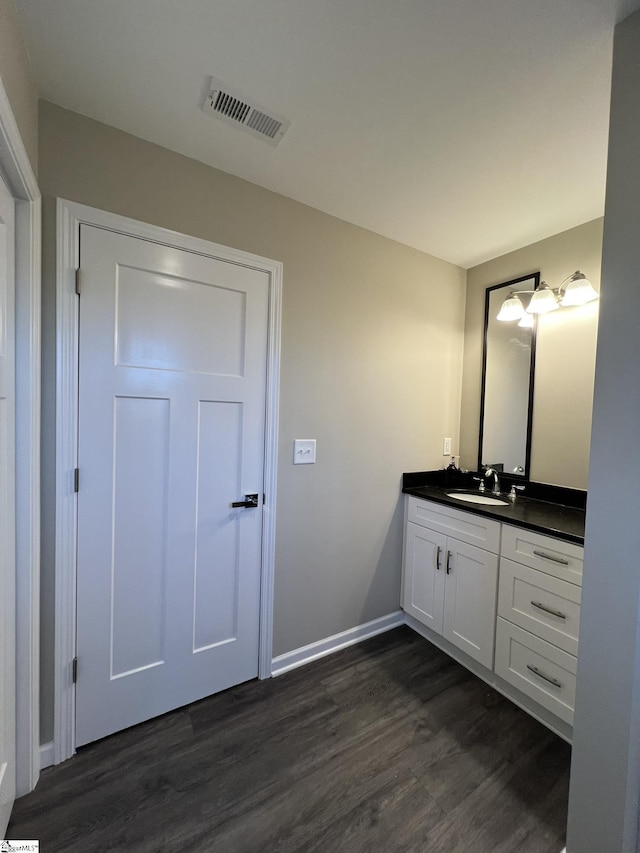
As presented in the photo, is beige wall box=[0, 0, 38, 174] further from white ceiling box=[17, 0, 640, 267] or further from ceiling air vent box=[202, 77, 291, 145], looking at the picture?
ceiling air vent box=[202, 77, 291, 145]

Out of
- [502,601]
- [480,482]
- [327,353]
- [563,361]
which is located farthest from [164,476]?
[563,361]

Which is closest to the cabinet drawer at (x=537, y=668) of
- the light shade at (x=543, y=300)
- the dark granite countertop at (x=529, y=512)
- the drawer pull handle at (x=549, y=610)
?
the drawer pull handle at (x=549, y=610)

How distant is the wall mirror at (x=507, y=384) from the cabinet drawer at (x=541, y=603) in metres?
0.77

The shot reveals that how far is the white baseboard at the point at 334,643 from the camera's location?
1.88 m

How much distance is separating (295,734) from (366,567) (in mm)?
904

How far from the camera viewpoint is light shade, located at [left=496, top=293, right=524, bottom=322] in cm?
216

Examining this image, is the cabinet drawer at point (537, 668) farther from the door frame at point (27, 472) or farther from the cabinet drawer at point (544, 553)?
the door frame at point (27, 472)

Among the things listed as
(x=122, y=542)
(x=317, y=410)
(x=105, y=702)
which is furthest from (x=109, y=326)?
(x=105, y=702)

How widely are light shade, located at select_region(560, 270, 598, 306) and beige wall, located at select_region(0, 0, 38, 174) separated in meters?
2.43

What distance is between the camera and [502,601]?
1.72 meters

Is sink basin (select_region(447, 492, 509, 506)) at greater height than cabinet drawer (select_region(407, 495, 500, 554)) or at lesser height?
greater

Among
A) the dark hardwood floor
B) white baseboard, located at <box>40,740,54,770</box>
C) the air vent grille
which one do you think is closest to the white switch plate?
the dark hardwood floor

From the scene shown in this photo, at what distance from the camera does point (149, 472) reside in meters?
1.49

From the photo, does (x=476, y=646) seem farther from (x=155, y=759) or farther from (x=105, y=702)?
(x=105, y=702)
